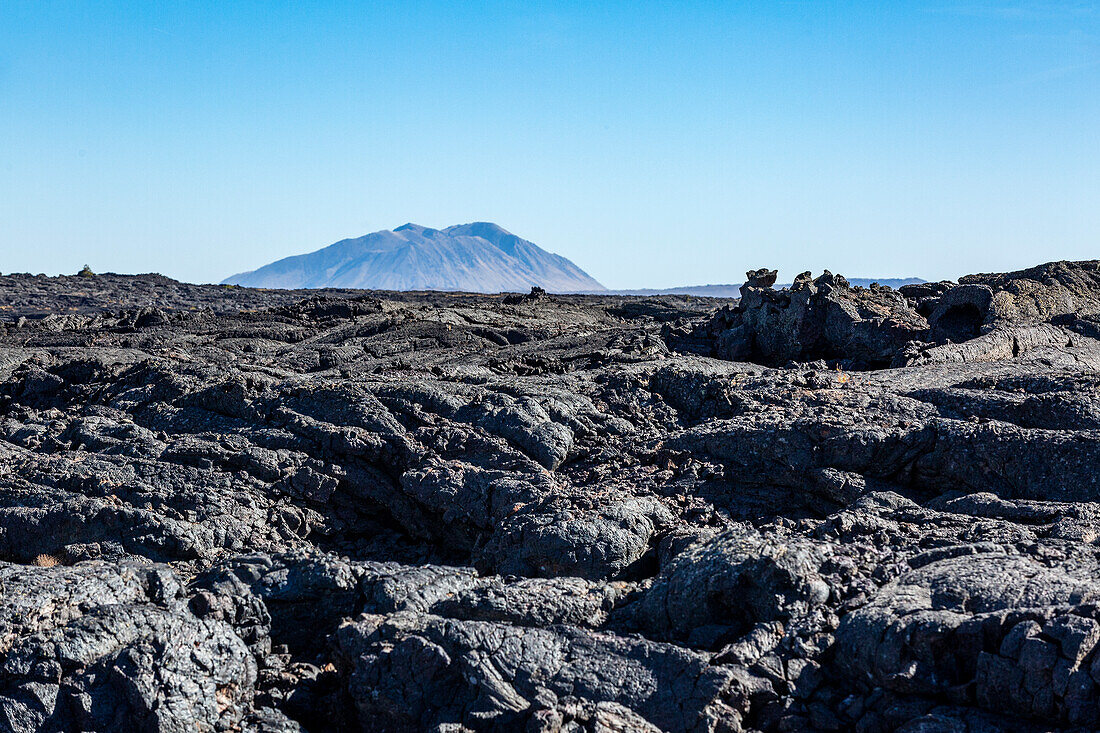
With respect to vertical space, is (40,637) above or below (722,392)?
below

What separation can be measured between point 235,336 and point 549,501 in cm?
1695

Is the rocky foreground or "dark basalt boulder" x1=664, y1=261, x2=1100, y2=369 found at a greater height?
"dark basalt boulder" x1=664, y1=261, x2=1100, y2=369

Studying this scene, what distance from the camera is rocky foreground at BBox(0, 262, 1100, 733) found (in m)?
7.71

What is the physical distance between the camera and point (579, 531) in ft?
Answer: 35.8

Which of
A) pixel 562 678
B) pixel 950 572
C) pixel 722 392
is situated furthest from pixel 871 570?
pixel 722 392

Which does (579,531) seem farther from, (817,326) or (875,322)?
(875,322)

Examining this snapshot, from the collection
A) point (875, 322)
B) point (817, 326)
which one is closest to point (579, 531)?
point (817, 326)

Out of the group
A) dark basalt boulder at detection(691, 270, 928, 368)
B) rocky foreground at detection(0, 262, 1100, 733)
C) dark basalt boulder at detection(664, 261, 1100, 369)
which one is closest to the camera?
rocky foreground at detection(0, 262, 1100, 733)

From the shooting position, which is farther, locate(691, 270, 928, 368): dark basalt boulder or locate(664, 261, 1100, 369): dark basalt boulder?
locate(691, 270, 928, 368): dark basalt boulder

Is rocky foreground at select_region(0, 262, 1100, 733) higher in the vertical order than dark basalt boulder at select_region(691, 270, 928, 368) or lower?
lower

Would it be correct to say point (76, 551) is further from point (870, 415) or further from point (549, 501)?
point (870, 415)

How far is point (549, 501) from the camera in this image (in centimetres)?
1218

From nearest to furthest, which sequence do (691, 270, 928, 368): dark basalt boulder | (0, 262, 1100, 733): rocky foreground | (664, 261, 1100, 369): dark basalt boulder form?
(0, 262, 1100, 733): rocky foreground < (664, 261, 1100, 369): dark basalt boulder < (691, 270, 928, 368): dark basalt boulder

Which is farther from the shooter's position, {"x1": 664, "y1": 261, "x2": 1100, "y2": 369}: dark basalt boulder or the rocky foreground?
{"x1": 664, "y1": 261, "x2": 1100, "y2": 369}: dark basalt boulder
